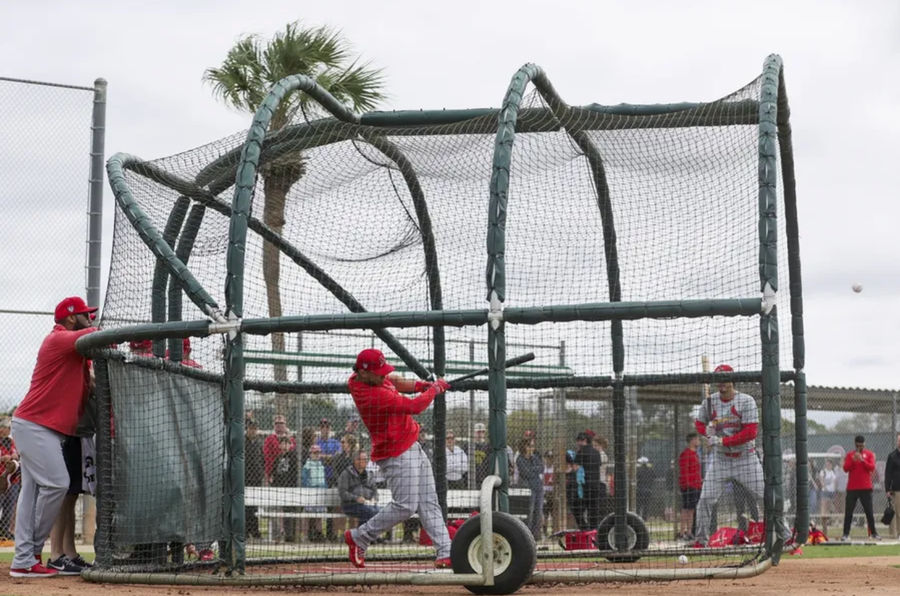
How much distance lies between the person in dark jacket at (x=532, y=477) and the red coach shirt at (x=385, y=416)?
3779mm

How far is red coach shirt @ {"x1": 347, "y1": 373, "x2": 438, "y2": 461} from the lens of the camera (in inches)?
327

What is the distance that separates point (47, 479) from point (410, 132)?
12.9 feet

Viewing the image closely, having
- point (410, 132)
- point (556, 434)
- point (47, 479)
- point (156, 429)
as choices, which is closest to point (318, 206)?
point (410, 132)

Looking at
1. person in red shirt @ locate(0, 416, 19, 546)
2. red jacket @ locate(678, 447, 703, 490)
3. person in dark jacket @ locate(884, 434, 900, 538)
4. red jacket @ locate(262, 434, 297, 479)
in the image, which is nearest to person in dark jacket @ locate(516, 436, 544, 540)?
red jacket @ locate(678, 447, 703, 490)

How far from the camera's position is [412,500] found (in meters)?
8.24

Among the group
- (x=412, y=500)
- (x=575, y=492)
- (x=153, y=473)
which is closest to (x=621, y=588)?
(x=412, y=500)

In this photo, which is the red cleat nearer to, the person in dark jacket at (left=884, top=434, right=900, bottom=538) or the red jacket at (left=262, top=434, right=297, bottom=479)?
the red jacket at (left=262, top=434, right=297, bottom=479)

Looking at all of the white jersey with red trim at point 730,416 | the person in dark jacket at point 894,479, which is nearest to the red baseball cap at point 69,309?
the white jersey with red trim at point 730,416

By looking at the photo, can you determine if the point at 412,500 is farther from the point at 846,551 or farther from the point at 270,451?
the point at 846,551

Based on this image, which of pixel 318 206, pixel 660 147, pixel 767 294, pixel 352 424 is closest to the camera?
pixel 767 294

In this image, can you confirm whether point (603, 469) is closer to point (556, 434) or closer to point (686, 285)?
point (556, 434)

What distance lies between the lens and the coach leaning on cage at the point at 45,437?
8.67 m

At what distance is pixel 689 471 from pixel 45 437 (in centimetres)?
759

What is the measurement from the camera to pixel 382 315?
25.5ft
